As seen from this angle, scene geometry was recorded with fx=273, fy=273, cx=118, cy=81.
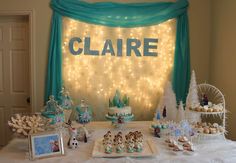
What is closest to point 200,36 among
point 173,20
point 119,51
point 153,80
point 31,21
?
point 173,20

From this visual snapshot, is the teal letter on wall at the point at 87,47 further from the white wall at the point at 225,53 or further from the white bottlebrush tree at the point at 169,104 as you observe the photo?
the white wall at the point at 225,53

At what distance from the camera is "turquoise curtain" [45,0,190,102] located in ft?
11.8

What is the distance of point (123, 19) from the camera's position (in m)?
3.67

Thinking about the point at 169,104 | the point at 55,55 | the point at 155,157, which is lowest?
the point at 155,157

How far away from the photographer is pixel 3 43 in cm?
391

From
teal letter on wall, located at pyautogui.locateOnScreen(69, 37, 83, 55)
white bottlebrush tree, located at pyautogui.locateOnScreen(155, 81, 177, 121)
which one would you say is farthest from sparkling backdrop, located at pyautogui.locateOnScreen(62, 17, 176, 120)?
white bottlebrush tree, located at pyautogui.locateOnScreen(155, 81, 177, 121)

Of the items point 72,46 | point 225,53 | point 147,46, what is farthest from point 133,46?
point 225,53

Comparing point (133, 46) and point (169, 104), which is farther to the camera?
point (133, 46)

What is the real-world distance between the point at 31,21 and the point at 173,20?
1914mm

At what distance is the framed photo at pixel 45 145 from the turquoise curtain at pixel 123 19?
1611 mm

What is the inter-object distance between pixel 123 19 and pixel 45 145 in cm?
219

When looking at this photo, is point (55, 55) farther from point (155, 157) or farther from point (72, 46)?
point (155, 157)

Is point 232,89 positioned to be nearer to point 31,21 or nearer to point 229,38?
point 229,38

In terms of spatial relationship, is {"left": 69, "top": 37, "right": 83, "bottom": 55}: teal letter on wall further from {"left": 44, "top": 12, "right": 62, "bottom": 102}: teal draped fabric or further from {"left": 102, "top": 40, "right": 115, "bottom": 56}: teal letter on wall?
{"left": 102, "top": 40, "right": 115, "bottom": 56}: teal letter on wall
